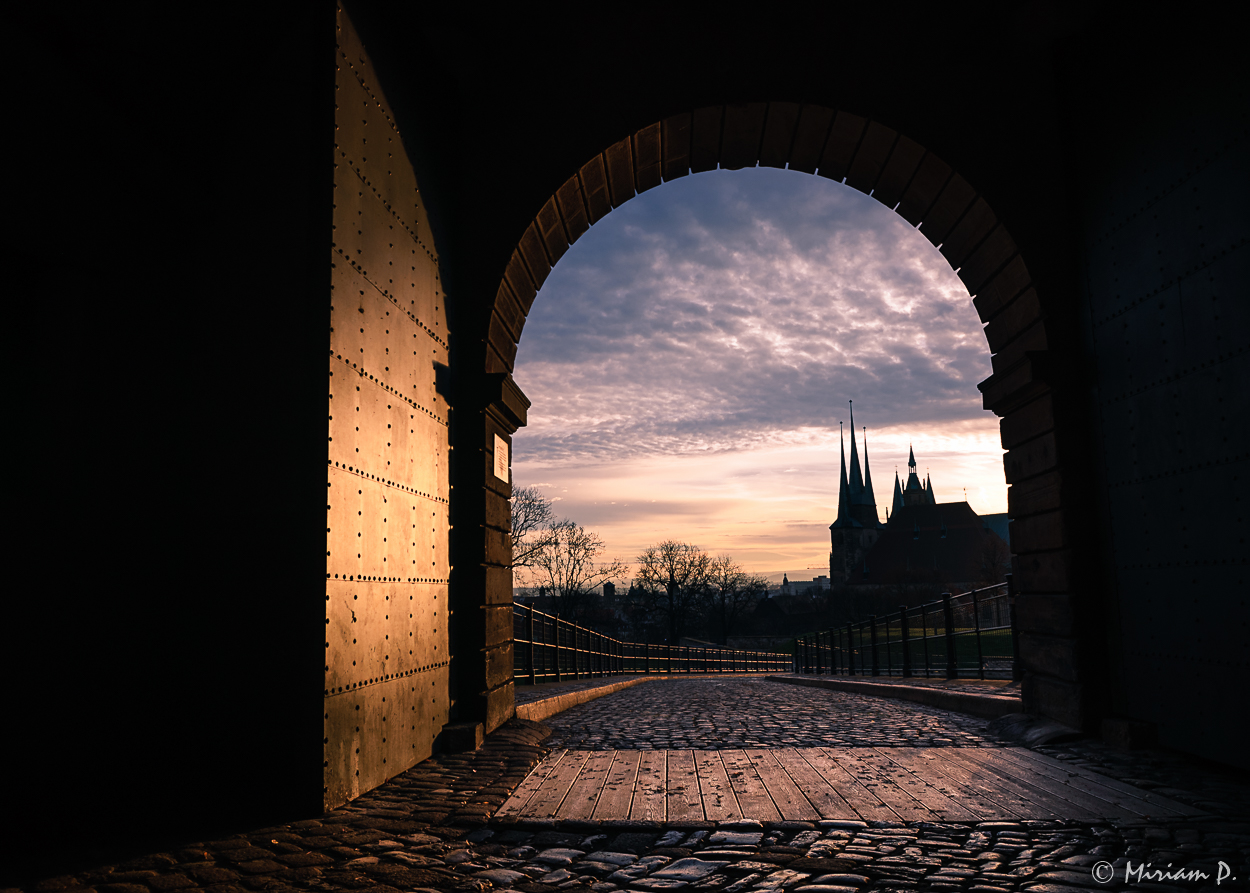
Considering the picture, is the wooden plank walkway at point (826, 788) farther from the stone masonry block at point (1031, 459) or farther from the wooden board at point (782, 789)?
the stone masonry block at point (1031, 459)

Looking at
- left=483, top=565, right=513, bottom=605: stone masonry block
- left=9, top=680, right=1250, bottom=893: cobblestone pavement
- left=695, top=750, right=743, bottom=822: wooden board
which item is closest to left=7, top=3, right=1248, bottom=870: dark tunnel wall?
left=9, top=680, right=1250, bottom=893: cobblestone pavement

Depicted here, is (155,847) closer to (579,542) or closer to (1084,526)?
(1084,526)

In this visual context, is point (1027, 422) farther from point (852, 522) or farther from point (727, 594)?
point (852, 522)

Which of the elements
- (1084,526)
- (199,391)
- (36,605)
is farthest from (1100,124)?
(36,605)

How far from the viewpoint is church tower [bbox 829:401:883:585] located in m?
92.1

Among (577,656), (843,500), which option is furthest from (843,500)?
(577,656)

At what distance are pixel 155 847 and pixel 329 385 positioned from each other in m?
1.97

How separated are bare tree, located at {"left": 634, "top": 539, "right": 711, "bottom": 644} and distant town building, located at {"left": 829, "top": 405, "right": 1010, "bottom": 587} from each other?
2264 centimetres

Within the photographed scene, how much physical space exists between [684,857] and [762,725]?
3596 mm

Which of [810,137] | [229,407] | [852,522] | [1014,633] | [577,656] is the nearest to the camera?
[229,407]

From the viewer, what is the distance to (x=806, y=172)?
6699 mm

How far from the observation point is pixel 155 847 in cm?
299

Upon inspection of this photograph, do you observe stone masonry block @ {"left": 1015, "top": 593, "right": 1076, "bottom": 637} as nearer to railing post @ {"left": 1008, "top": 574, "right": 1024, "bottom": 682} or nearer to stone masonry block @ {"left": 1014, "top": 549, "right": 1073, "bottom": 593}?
stone masonry block @ {"left": 1014, "top": 549, "right": 1073, "bottom": 593}

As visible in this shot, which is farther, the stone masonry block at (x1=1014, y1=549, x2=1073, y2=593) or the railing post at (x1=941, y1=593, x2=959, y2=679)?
the railing post at (x1=941, y1=593, x2=959, y2=679)
